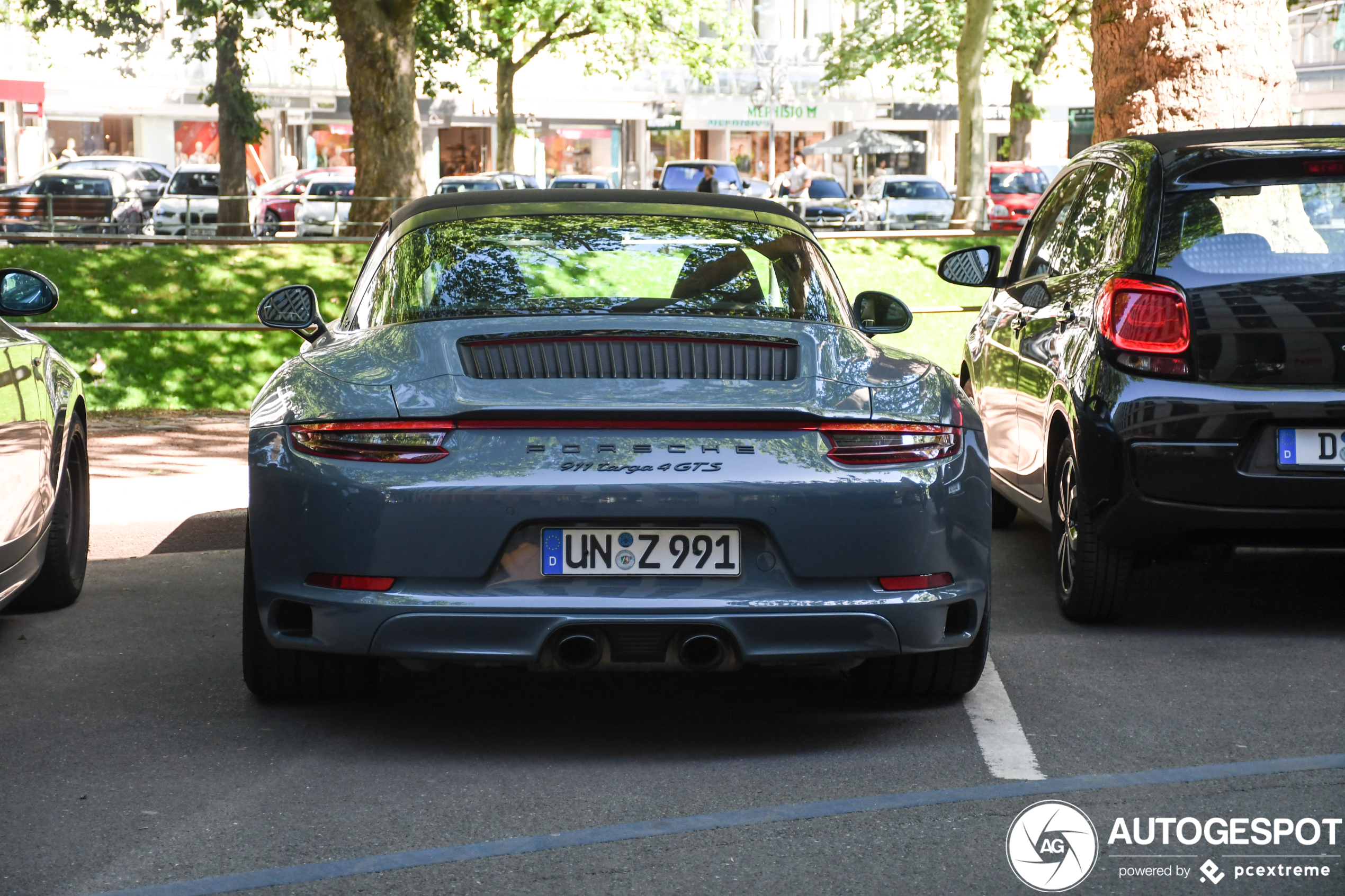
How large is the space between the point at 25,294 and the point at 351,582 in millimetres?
2152

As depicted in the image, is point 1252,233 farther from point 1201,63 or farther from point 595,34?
point 595,34

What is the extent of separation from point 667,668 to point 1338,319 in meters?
2.63

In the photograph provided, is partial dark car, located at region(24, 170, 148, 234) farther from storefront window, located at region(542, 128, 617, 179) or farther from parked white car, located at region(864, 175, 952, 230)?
storefront window, located at region(542, 128, 617, 179)

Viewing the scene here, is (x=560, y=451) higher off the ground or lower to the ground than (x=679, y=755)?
higher

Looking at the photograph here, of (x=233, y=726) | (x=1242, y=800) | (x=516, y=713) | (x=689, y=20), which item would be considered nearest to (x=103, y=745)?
(x=233, y=726)

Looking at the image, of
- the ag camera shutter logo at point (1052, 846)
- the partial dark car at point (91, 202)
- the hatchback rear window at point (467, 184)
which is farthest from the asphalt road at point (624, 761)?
the hatchback rear window at point (467, 184)

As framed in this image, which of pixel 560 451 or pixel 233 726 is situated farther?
pixel 233 726

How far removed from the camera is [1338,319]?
5562mm

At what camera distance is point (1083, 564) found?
5977mm

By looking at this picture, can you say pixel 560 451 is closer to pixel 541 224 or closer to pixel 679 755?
pixel 679 755

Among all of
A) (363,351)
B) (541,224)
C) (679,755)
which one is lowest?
(679,755)

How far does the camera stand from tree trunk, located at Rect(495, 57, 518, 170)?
Result: 38.2 metres

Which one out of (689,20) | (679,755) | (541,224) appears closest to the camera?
(679,755)

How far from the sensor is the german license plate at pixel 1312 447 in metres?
5.54
